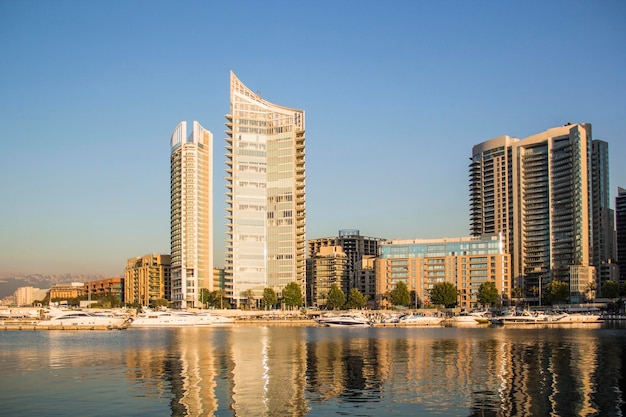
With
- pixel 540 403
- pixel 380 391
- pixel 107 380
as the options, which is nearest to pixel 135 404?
pixel 107 380

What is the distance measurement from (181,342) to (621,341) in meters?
73.1

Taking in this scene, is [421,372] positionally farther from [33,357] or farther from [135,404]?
[33,357]

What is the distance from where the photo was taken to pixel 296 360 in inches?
3425

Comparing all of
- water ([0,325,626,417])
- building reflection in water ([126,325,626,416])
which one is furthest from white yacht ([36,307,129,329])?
building reflection in water ([126,325,626,416])

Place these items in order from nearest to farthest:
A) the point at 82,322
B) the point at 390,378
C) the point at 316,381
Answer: the point at 316,381 < the point at 390,378 < the point at 82,322

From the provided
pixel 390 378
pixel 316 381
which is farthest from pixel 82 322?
pixel 390 378

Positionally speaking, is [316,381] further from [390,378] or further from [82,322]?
[82,322]

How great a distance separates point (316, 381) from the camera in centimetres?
6706

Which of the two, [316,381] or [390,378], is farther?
[390,378]

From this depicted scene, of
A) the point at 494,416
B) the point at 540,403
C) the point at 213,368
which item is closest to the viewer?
the point at 494,416

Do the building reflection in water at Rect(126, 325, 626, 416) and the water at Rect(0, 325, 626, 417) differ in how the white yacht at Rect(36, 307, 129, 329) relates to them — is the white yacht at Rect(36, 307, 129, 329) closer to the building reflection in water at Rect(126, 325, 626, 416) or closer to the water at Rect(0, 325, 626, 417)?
the water at Rect(0, 325, 626, 417)

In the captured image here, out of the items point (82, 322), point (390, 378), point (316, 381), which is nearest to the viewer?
point (316, 381)

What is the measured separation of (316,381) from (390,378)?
286 inches

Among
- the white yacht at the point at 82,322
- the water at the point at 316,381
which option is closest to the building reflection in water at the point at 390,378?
the water at the point at 316,381
